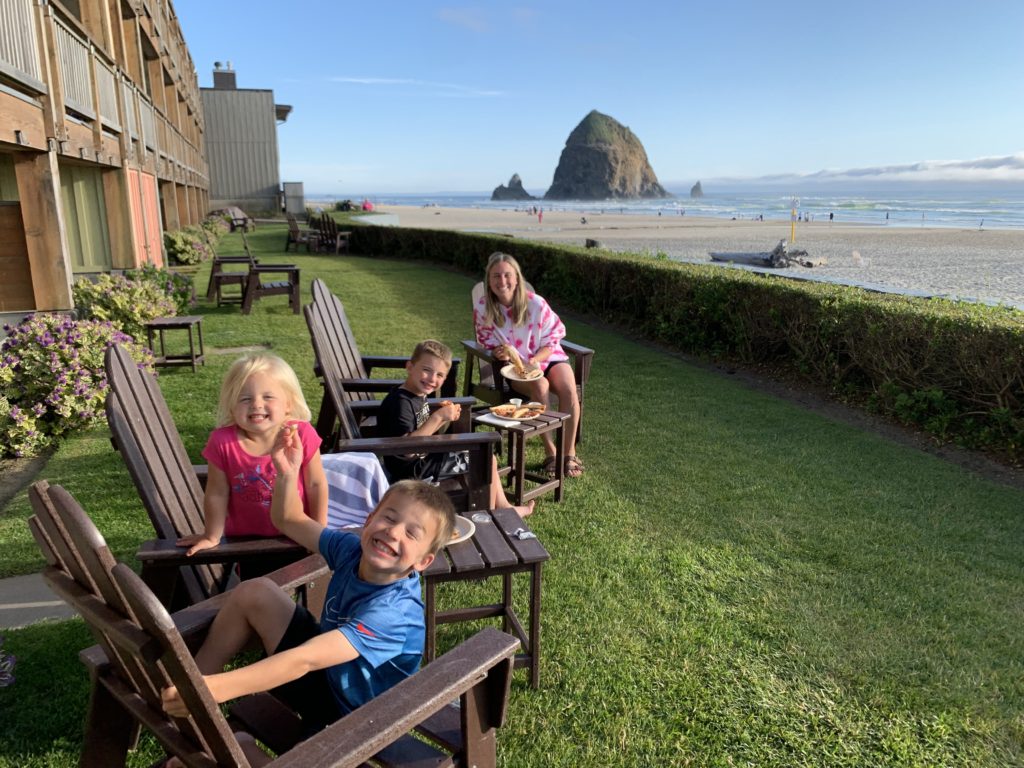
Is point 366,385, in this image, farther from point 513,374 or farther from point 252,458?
point 252,458

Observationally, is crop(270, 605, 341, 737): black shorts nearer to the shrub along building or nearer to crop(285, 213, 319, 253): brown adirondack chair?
the shrub along building

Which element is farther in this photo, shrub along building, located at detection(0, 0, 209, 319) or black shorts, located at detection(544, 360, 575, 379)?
shrub along building, located at detection(0, 0, 209, 319)

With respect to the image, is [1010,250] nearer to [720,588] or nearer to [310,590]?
[720,588]

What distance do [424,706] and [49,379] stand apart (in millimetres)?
4871

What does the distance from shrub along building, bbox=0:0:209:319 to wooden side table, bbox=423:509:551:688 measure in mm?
5464

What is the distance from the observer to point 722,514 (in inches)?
172

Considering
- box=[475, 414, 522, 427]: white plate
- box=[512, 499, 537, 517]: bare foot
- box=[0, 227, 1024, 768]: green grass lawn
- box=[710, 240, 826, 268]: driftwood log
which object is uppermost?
box=[475, 414, 522, 427]: white plate

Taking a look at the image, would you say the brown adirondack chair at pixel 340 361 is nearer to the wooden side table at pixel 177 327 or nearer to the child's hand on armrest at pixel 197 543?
the child's hand on armrest at pixel 197 543

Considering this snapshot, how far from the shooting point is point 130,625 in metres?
1.43

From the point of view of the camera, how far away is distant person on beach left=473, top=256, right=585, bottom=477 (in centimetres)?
511

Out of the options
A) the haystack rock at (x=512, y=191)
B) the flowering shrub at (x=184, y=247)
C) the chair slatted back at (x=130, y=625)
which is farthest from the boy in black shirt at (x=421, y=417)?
the haystack rock at (x=512, y=191)

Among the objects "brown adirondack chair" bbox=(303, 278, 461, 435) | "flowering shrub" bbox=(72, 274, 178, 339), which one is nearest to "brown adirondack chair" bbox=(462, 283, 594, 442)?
"brown adirondack chair" bbox=(303, 278, 461, 435)

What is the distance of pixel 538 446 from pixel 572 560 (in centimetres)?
193

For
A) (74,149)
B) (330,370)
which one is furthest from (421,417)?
(74,149)
